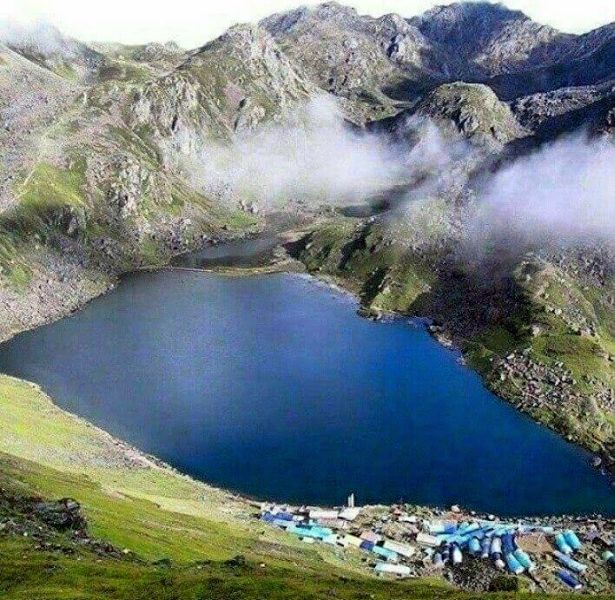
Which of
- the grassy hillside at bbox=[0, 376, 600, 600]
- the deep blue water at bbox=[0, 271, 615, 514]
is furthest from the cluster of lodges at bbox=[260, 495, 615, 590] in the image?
the deep blue water at bbox=[0, 271, 615, 514]

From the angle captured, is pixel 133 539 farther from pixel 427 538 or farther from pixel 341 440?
pixel 341 440

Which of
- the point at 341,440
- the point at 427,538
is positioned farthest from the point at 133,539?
the point at 341,440

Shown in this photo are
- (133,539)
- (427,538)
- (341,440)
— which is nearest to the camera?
(133,539)

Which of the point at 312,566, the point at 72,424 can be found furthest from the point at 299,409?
the point at 312,566

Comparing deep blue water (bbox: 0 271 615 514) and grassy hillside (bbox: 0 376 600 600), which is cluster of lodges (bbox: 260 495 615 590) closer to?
grassy hillside (bbox: 0 376 600 600)

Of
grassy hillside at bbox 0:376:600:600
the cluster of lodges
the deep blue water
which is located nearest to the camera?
grassy hillside at bbox 0:376:600:600

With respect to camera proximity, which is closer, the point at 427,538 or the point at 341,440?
the point at 427,538

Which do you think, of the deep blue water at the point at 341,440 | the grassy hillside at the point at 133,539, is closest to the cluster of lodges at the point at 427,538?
the grassy hillside at the point at 133,539

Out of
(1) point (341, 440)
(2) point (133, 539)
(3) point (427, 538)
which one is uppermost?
(2) point (133, 539)

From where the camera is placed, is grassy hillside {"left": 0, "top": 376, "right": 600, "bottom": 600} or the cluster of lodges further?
the cluster of lodges
